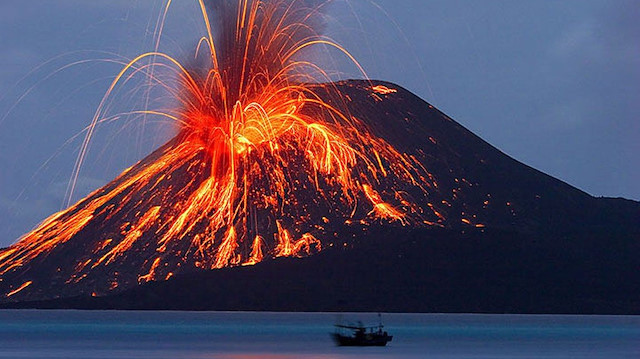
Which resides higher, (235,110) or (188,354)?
(235,110)

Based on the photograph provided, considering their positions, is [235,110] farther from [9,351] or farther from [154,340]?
[9,351]

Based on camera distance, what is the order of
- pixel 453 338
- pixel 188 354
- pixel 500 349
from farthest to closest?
pixel 453 338, pixel 500 349, pixel 188 354

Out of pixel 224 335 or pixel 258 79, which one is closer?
pixel 224 335

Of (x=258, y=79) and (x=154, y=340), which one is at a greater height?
(x=258, y=79)

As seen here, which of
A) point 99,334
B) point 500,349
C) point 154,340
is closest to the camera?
point 500,349

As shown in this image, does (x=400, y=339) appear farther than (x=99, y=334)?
No

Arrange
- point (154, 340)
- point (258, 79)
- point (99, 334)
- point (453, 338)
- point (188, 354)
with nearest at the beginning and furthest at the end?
1. point (188, 354)
2. point (154, 340)
3. point (453, 338)
4. point (99, 334)
5. point (258, 79)

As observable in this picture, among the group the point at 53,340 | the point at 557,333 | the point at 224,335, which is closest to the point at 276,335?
the point at 224,335

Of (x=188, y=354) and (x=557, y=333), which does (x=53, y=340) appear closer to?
(x=188, y=354)

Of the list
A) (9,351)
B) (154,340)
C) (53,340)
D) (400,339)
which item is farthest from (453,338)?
(9,351)
